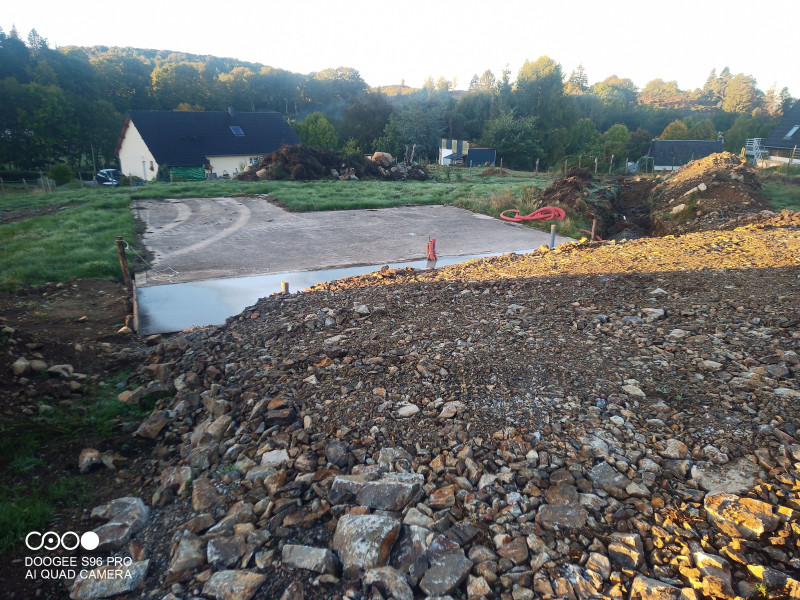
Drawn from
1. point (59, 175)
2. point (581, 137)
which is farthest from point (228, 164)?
point (581, 137)

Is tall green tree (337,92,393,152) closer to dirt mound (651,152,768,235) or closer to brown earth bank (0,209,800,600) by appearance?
dirt mound (651,152,768,235)

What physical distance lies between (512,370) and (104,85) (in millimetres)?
55365

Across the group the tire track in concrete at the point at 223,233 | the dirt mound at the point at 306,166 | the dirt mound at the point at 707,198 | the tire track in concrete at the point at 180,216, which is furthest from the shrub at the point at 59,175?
the dirt mound at the point at 707,198

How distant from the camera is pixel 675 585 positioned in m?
2.16

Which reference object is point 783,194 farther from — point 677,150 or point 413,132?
point 677,150

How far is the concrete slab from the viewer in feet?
33.6

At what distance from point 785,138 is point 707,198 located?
2618cm

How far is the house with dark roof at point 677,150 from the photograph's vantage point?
43.0 metres

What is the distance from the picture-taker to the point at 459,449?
125 inches

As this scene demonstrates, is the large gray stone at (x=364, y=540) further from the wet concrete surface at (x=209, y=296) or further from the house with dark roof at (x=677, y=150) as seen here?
the house with dark roof at (x=677, y=150)

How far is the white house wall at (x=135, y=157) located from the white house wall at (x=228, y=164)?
146 inches

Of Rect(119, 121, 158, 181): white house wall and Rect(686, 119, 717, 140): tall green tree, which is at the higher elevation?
Rect(686, 119, 717, 140): tall green tree

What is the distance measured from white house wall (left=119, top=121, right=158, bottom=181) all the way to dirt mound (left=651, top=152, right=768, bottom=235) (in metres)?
30.3

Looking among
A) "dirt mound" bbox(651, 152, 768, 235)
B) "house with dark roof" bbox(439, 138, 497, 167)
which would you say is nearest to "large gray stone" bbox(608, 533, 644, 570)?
"dirt mound" bbox(651, 152, 768, 235)
